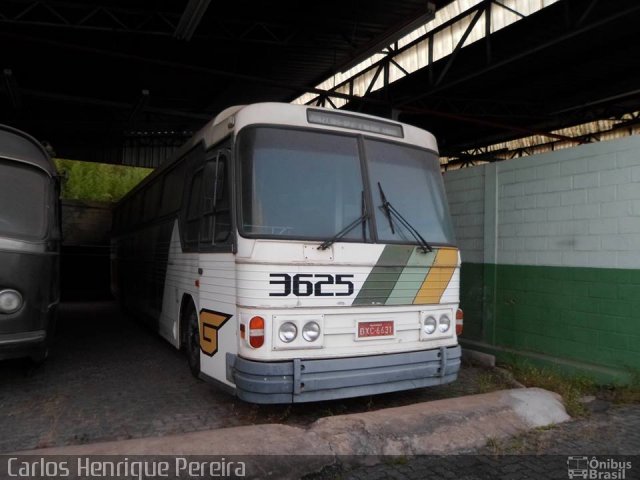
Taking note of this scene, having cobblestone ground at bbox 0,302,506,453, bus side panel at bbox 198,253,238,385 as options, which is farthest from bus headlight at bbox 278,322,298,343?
cobblestone ground at bbox 0,302,506,453

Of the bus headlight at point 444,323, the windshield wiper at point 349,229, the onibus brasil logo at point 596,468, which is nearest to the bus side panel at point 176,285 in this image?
the windshield wiper at point 349,229

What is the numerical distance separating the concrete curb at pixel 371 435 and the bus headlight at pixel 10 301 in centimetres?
205

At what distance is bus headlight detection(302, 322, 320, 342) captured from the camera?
4520 millimetres

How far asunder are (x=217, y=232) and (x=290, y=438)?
2.07m

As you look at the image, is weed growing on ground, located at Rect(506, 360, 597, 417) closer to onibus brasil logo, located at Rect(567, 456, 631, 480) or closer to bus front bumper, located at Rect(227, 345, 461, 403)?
onibus brasil logo, located at Rect(567, 456, 631, 480)

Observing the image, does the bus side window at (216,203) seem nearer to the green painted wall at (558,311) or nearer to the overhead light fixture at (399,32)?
the overhead light fixture at (399,32)

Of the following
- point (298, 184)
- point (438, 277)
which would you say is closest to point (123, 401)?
point (298, 184)

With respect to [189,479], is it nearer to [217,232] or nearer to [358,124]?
[217,232]

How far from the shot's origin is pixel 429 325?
5.23 m

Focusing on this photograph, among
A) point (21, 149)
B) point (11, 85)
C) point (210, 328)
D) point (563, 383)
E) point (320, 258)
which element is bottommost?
point (563, 383)

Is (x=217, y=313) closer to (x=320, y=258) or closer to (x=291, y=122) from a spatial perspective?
(x=320, y=258)

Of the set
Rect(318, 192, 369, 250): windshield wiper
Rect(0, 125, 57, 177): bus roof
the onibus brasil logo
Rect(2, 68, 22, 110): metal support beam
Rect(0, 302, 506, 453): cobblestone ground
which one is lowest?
the onibus brasil logo

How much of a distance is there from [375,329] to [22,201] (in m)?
4.02

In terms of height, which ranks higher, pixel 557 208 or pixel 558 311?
pixel 557 208
